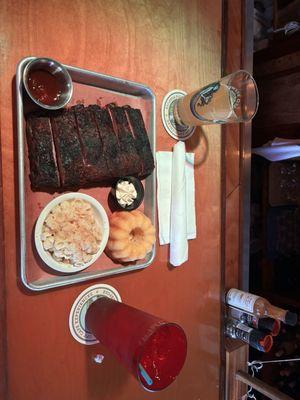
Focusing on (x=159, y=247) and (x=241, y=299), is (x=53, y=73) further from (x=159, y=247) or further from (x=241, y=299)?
(x=241, y=299)

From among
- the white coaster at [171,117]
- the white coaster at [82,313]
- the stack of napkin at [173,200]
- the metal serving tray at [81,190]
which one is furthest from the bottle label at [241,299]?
the white coaster at [171,117]

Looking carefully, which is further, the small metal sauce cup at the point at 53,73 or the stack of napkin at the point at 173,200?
the stack of napkin at the point at 173,200

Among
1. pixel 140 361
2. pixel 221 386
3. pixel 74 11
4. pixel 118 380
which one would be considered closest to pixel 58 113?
pixel 74 11

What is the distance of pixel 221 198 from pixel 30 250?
951 mm

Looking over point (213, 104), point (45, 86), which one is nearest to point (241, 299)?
point (213, 104)

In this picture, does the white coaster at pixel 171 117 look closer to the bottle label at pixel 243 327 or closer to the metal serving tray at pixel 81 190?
the metal serving tray at pixel 81 190

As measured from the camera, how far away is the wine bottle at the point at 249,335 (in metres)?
1.27

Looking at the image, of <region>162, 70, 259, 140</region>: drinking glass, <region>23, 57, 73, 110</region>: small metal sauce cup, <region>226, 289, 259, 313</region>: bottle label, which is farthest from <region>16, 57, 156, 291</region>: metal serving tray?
<region>226, 289, 259, 313</region>: bottle label

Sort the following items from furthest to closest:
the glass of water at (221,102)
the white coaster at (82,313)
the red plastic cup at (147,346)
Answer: the glass of water at (221,102) < the white coaster at (82,313) < the red plastic cup at (147,346)

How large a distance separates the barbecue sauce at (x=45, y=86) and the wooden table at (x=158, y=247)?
6 centimetres

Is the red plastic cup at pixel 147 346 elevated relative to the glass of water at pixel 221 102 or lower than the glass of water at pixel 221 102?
lower

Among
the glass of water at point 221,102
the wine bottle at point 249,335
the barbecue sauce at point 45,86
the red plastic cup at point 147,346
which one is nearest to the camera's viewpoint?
the red plastic cup at point 147,346

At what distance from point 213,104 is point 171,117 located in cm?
19

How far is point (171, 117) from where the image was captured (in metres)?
1.24
